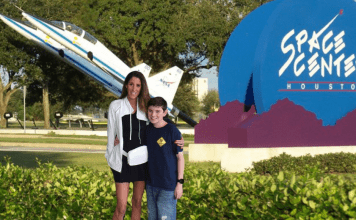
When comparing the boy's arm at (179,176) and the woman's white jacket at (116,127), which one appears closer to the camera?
the boy's arm at (179,176)

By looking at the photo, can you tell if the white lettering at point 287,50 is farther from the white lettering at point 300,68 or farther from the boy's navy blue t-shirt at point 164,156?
the boy's navy blue t-shirt at point 164,156

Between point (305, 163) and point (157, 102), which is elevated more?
point (157, 102)

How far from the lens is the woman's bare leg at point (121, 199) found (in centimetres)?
709

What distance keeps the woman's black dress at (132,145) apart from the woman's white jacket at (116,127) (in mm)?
58

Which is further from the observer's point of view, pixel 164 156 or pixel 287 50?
pixel 287 50

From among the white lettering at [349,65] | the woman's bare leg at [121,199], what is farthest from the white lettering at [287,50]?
the woman's bare leg at [121,199]

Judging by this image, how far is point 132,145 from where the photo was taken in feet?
22.7

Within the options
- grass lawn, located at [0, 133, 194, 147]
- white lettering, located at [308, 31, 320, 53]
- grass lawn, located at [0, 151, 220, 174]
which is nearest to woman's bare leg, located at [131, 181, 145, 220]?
grass lawn, located at [0, 151, 220, 174]

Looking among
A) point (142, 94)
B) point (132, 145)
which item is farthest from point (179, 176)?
point (142, 94)

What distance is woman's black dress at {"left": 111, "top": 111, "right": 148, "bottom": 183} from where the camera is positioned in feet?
22.7

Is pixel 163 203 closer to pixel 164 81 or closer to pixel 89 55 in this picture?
pixel 89 55

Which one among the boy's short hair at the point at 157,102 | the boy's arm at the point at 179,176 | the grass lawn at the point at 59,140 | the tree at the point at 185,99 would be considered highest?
the tree at the point at 185,99

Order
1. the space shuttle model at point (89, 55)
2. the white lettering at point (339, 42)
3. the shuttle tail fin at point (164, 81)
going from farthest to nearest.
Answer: the shuttle tail fin at point (164, 81) < the space shuttle model at point (89, 55) < the white lettering at point (339, 42)

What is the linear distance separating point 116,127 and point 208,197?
151cm
